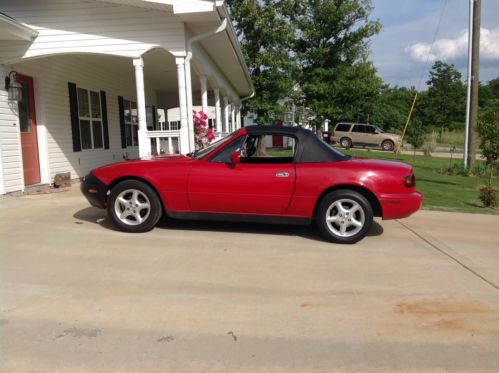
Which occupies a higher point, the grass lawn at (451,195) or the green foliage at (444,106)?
the green foliage at (444,106)

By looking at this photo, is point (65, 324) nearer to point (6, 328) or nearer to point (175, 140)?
point (6, 328)

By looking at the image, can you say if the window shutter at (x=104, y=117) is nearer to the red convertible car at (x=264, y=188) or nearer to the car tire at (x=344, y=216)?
the red convertible car at (x=264, y=188)

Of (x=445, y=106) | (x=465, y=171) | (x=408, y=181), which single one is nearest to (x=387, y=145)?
(x=465, y=171)

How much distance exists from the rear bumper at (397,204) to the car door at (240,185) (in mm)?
1146

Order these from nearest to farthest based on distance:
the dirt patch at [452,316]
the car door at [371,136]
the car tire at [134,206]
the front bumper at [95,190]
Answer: the dirt patch at [452,316], the car tire at [134,206], the front bumper at [95,190], the car door at [371,136]

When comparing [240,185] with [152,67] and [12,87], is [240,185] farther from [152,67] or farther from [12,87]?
[152,67]

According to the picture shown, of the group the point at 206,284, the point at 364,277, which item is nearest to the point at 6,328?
the point at 206,284

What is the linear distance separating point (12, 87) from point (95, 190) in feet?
14.3

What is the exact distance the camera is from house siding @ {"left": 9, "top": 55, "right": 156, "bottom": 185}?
31.2 ft

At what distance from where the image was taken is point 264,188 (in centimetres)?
509

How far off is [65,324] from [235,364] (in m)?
1.35

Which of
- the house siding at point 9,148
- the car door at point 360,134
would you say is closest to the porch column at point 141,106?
the house siding at point 9,148

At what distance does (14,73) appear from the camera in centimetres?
833

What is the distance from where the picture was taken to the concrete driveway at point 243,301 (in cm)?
261
